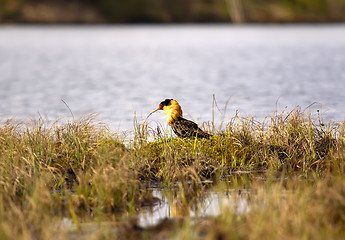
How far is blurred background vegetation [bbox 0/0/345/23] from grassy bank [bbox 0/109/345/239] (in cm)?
12053

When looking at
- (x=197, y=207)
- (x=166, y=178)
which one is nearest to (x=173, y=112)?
(x=166, y=178)

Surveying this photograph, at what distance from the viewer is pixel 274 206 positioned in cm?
626

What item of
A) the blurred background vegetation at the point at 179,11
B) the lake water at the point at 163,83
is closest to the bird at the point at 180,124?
the lake water at the point at 163,83

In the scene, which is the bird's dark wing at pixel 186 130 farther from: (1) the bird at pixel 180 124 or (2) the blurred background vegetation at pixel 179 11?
(2) the blurred background vegetation at pixel 179 11

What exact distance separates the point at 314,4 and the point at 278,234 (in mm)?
139648

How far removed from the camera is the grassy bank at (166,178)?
19.2ft

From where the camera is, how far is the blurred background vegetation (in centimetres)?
12800

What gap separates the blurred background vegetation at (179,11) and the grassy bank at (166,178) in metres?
121

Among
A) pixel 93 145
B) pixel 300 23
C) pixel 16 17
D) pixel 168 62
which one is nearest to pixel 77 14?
pixel 16 17

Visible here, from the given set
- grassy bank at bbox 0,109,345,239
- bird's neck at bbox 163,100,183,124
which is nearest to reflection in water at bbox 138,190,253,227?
grassy bank at bbox 0,109,345,239

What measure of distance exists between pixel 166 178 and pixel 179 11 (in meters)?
Result: 133

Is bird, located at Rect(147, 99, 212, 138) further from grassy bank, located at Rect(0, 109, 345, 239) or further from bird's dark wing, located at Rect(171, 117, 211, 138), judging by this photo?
grassy bank, located at Rect(0, 109, 345, 239)

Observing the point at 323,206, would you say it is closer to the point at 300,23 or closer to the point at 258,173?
the point at 258,173

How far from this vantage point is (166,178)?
8.41 meters
